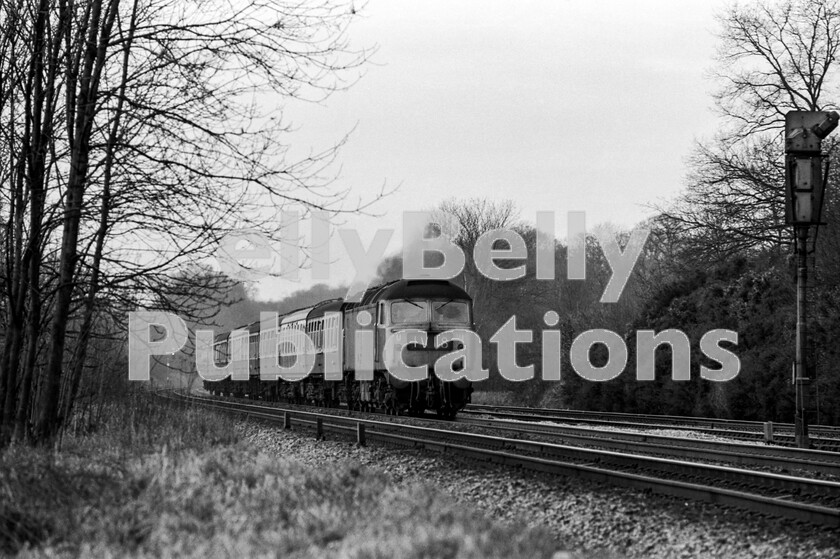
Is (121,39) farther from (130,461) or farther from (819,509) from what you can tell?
(819,509)

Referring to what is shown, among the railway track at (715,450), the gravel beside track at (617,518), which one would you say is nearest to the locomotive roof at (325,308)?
the railway track at (715,450)

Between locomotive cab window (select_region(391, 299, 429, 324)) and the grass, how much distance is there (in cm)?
1223

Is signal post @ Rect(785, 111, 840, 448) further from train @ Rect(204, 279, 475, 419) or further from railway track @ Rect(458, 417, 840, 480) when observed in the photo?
train @ Rect(204, 279, 475, 419)

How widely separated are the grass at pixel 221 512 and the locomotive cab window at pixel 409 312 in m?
12.2

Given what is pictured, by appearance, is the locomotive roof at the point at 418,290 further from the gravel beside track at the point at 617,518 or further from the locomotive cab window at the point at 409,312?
the gravel beside track at the point at 617,518

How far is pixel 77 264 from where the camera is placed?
38.4ft

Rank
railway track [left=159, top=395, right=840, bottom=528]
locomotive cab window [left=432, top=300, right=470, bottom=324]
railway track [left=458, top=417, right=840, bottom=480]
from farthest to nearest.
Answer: locomotive cab window [left=432, top=300, right=470, bottom=324] → railway track [left=458, top=417, right=840, bottom=480] → railway track [left=159, top=395, right=840, bottom=528]

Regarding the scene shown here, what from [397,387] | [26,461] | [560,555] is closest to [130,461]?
[26,461]

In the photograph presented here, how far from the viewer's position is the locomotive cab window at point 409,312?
2292cm

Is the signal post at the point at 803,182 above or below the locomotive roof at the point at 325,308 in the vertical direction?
above

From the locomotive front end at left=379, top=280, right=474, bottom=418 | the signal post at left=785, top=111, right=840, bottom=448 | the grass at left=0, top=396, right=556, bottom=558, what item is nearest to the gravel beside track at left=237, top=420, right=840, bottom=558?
the grass at left=0, top=396, right=556, bottom=558

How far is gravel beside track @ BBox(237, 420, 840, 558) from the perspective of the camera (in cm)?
733

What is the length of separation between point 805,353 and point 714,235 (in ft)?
42.4

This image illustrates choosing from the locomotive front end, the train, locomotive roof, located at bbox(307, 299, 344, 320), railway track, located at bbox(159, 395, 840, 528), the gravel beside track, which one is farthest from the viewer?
locomotive roof, located at bbox(307, 299, 344, 320)
